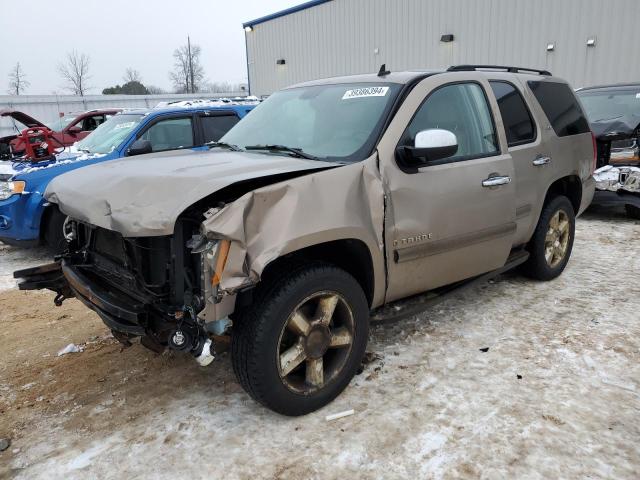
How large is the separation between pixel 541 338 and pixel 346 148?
2.00 m

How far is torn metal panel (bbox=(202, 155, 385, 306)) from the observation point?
91.8 inches

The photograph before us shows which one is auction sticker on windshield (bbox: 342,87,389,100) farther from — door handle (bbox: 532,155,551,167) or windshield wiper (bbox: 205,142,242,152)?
door handle (bbox: 532,155,551,167)

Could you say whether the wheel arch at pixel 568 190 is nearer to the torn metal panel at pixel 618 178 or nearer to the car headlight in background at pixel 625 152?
the torn metal panel at pixel 618 178

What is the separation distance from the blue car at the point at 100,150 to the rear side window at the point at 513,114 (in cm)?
334

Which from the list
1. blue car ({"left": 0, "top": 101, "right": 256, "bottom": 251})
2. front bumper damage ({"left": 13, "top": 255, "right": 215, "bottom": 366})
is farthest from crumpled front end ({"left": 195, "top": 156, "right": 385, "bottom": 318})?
blue car ({"left": 0, "top": 101, "right": 256, "bottom": 251})

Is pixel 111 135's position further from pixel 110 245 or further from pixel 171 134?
pixel 110 245

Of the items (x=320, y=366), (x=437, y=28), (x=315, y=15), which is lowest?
(x=320, y=366)

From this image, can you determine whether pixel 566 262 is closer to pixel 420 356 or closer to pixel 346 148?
pixel 420 356

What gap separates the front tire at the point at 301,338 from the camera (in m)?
2.53

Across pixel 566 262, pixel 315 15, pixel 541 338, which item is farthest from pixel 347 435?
pixel 315 15

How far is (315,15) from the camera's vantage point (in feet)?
68.4

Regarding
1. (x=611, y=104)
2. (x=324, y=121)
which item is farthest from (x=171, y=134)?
(x=611, y=104)

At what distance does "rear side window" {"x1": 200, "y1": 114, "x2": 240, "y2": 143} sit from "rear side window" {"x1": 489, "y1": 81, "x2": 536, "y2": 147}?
4.20 m

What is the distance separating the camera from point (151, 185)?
2586mm
